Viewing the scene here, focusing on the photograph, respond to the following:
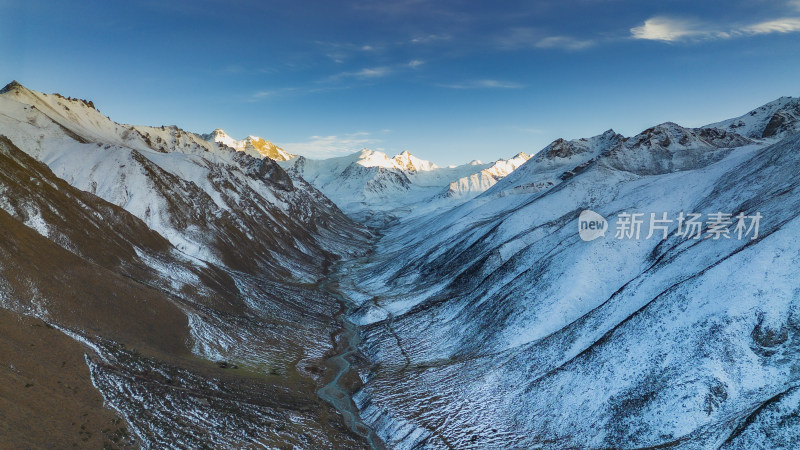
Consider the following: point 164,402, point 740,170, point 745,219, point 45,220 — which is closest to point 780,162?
point 740,170

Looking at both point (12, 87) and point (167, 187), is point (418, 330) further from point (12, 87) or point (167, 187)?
point (12, 87)

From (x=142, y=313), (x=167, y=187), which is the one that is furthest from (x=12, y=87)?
(x=142, y=313)

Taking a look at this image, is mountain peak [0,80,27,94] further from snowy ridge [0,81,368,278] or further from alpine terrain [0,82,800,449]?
alpine terrain [0,82,800,449]

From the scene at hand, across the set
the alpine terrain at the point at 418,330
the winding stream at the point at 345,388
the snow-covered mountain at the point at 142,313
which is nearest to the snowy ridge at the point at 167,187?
the snow-covered mountain at the point at 142,313

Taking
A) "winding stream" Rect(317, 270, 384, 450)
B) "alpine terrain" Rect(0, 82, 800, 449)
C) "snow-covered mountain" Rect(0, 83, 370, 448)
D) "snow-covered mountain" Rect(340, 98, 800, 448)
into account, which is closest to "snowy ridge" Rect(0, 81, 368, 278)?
"snow-covered mountain" Rect(0, 83, 370, 448)

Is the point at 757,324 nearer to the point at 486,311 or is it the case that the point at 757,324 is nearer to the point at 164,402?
the point at 486,311

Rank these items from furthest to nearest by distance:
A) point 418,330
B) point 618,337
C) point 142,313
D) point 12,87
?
point 12,87 < point 418,330 < point 142,313 < point 618,337

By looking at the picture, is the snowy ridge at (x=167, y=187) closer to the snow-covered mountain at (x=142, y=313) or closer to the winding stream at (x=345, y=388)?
the snow-covered mountain at (x=142, y=313)
